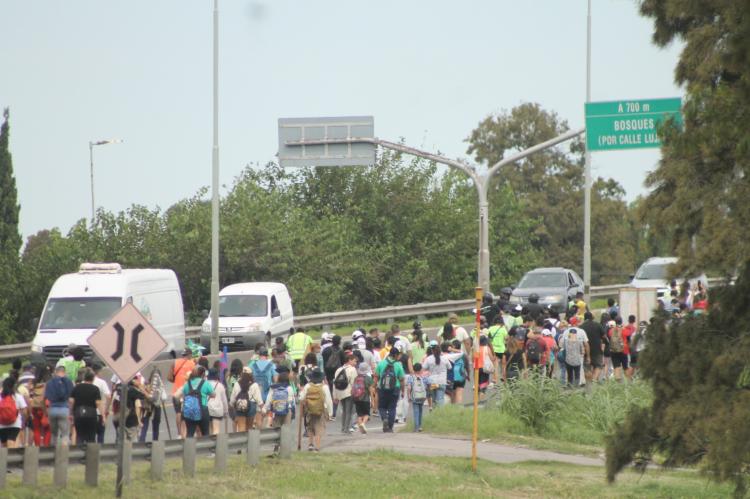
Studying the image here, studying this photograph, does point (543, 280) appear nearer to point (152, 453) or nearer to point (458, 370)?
point (458, 370)

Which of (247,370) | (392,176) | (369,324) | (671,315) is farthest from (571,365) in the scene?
(392,176)

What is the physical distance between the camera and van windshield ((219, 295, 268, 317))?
37750mm

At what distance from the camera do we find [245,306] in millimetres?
37969

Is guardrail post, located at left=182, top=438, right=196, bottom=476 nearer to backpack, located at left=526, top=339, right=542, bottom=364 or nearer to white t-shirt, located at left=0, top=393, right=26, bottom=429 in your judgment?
white t-shirt, located at left=0, top=393, right=26, bottom=429

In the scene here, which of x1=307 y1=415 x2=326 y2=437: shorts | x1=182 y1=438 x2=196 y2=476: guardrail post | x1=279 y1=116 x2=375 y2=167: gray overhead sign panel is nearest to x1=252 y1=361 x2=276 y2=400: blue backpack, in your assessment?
x1=307 y1=415 x2=326 y2=437: shorts

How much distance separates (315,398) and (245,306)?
1587 centimetres

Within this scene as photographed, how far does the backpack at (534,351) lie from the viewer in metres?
28.4

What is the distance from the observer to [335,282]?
5403 centimetres

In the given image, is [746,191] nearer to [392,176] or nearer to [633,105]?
[633,105]

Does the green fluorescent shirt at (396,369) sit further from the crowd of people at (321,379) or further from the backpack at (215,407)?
the backpack at (215,407)

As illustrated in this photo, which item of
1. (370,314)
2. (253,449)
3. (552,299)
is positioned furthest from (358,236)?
(253,449)

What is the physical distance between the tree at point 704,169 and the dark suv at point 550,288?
80.1ft

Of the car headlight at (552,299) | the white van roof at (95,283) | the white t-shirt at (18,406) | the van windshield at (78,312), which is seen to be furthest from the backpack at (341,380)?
the car headlight at (552,299)

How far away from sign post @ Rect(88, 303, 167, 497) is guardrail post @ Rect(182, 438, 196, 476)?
1971mm
